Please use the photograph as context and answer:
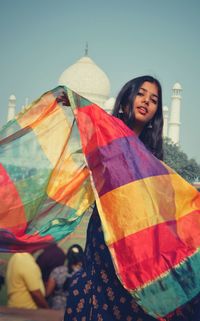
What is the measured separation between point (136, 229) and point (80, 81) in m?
38.5

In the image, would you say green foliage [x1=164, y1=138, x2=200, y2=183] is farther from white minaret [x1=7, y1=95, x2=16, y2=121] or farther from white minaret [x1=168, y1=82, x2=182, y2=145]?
white minaret [x1=7, y1=95, x2=16, y2=121]

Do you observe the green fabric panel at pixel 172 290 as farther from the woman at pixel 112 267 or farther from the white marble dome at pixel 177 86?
the white marble dome at pixel 177 86

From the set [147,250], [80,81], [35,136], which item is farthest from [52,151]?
[80,81]

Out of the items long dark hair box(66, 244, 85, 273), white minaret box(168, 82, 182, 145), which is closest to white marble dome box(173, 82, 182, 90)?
white minaret box(168, 82, 182, 145)

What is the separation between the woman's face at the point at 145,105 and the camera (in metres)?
1.63

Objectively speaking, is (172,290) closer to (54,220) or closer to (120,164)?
(120,164)

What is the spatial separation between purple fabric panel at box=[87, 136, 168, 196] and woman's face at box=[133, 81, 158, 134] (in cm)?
14

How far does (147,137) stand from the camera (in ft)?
5.59

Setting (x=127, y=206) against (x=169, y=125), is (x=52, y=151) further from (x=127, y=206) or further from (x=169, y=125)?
(x=169, y=125)

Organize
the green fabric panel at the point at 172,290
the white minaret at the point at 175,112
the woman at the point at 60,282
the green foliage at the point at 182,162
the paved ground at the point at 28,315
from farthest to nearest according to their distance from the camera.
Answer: the white minaret at the point at 175,112 < the green foliage at the point at 182,162 < the woman at the point at 60,282 < the paved ground at the point at 28,315 < the green fabric panel at the point at 172,290

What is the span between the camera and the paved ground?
231cm

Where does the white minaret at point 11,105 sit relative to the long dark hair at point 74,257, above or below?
above

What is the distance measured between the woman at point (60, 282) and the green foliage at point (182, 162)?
1001 inches

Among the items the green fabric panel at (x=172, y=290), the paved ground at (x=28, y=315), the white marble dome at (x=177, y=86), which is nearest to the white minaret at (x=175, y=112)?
the white marble dome at (x=177, y=86)
